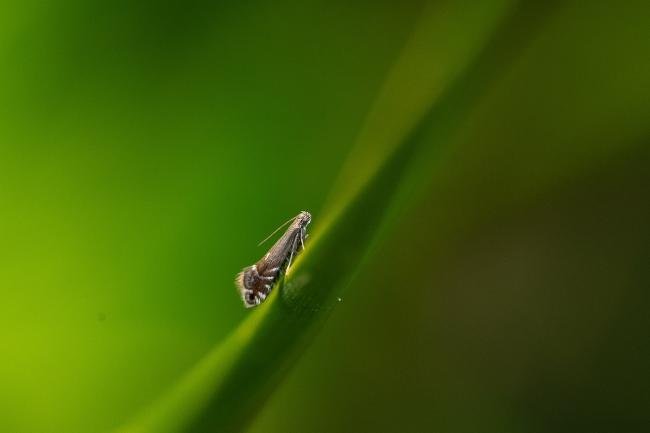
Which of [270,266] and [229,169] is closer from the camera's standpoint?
[229,169]

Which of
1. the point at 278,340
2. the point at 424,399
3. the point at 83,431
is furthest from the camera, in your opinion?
the point at 424,399

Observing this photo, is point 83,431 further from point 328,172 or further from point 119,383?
point 328,172

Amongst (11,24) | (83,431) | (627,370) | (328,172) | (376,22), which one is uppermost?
(11,24)

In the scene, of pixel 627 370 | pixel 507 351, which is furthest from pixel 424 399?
pixel 627 370

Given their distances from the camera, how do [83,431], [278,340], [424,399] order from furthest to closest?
1. [424,399]
2. [83,431]
3. [278,340]
